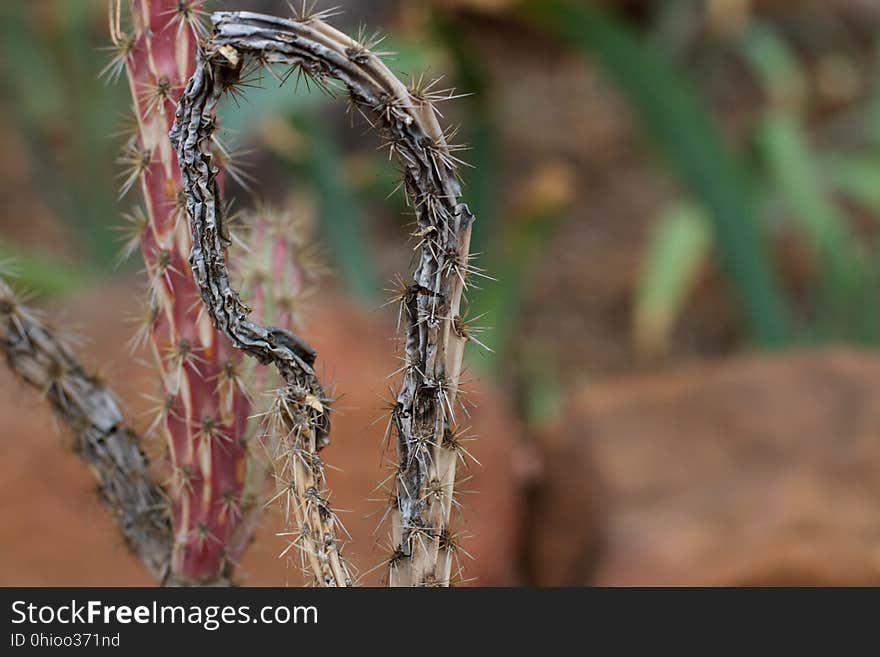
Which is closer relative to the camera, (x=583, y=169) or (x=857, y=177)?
(x=857, y=177)

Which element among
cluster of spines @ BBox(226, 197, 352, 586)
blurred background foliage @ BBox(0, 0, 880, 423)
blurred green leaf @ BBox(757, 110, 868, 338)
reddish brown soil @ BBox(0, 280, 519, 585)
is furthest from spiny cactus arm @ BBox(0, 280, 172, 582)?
blurred green leaf @ BBox(757, 110, 868, 338)

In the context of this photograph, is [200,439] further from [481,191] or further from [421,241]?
[481,191]

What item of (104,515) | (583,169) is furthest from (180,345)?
(583,169)

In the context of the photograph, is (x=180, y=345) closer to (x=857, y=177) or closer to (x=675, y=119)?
(x=675, y=119)

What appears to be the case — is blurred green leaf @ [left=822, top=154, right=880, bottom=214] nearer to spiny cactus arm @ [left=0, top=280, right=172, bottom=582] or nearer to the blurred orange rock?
the blurred orange rock

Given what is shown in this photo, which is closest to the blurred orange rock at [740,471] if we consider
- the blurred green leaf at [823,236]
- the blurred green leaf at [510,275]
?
the blurred green leaf at [510,275]

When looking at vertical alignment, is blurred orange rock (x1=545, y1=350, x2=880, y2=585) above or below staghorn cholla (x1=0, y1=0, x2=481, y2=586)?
above

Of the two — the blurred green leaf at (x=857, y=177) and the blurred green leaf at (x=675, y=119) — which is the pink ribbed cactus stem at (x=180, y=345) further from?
the blurred green leaf at (x=857, y=177)
